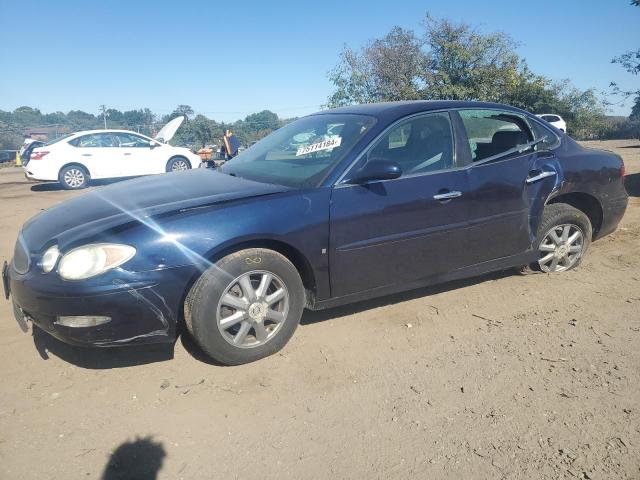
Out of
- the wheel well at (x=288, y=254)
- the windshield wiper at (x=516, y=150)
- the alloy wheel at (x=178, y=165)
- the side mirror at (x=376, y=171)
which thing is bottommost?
the wheel well at (x=288, y=254)

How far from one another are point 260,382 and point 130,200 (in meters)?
1.49

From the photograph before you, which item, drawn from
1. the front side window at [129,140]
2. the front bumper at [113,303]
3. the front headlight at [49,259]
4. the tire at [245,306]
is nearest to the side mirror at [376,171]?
the tire at [245,306]

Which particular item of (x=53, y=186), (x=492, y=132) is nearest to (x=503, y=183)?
(x=492, y=132)

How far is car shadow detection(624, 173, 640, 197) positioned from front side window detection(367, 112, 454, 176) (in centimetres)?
602

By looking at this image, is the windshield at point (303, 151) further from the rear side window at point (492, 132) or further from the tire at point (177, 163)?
the tire at point (177, 163)

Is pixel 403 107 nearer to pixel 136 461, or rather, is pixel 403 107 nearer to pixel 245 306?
pixel 245 306

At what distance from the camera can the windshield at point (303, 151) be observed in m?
3.33

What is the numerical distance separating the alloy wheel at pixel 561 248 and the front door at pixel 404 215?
1189 millimetres

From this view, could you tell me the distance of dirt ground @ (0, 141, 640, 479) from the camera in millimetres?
2180

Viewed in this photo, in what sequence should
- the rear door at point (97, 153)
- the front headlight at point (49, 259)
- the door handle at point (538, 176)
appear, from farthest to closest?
1. the rear door at point (97, 153)
2. the door handle at point (538, 176)
3. the front headlight at point (49, 259)

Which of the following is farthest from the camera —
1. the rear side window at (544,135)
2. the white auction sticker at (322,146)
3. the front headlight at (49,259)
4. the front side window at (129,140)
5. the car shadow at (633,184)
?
the front side window at (129,140)

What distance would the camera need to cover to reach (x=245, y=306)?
9.61 feet

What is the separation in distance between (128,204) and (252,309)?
3.50ft

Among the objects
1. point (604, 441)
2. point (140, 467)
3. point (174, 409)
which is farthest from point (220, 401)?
point (604, 441)
